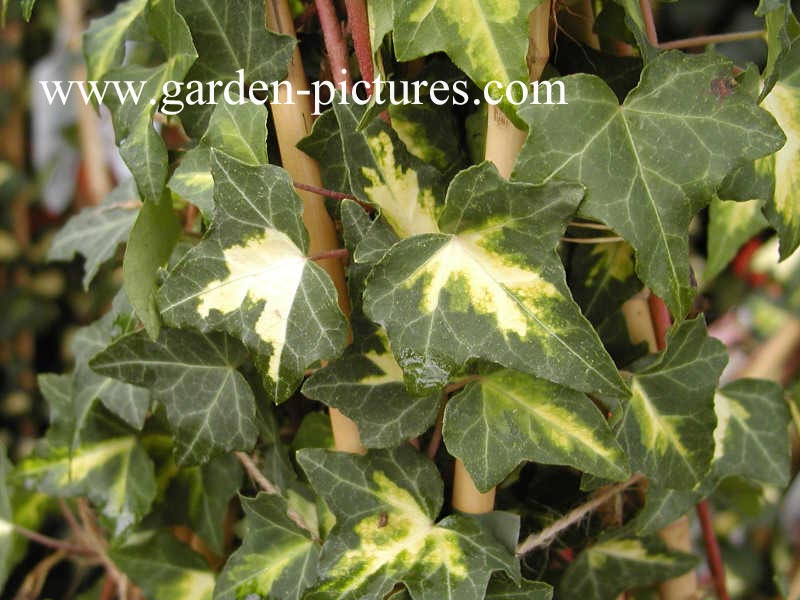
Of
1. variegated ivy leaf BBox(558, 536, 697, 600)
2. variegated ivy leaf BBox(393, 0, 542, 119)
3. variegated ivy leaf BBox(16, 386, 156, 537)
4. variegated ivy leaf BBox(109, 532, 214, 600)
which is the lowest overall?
variegated ivy leaf BBox(558, 536, 697, 600)

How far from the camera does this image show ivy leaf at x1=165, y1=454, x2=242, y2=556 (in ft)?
1.88

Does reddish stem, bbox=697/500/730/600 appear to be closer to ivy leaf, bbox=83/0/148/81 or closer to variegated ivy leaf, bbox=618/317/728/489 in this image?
variegated ivy leaf, bbox=618/317/728/489

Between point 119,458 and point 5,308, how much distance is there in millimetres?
1032

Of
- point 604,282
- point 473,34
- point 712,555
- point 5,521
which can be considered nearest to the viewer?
point 473,34

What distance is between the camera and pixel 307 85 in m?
0.47

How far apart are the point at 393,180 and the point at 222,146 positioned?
93 mm

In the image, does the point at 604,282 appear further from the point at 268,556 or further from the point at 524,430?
the point at 268,556

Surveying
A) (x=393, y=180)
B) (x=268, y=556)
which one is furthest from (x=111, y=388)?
(x=393, y=180)

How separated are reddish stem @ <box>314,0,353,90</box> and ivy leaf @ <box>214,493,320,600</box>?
25cm

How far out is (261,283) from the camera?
0.42m

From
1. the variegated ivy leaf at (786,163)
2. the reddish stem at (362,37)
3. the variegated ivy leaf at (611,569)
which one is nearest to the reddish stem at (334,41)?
the reddish stem at (362,37)

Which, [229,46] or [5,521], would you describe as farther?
[5,521]

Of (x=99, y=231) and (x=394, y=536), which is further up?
(x=99, y=231)

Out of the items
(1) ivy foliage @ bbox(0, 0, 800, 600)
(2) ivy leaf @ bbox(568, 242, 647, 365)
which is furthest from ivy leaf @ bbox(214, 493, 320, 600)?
(2) ivy leaf @ bbox(568, 242, 647, 365)
